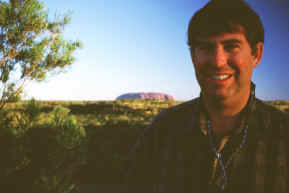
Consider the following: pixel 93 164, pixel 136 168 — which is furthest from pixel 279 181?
pixel 93 164

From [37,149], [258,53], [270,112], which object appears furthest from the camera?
[37,149]

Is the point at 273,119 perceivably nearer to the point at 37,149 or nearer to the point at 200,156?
the point at 200,156

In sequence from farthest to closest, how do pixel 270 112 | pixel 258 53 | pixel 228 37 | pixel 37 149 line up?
pixel 37 149, pixel 258 53, pixel 270 112, pixel 228 37

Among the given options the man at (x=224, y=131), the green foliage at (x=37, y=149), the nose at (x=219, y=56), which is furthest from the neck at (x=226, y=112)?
the green foliage at (x=37, y=149)

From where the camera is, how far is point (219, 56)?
77.2 inches

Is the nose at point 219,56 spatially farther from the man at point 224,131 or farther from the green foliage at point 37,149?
the green foliage at point 37,149

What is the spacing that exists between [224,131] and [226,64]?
0.56 metres

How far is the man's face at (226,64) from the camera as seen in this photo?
76.9 inches

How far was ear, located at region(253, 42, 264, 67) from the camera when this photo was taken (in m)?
2.15

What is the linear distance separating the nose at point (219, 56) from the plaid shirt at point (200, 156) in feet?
1.37

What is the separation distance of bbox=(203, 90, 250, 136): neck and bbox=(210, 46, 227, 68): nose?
0.29 metres

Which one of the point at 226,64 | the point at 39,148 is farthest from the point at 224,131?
the point at 39,148

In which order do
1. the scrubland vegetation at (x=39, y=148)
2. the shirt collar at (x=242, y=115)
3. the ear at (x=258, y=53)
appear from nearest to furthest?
the shirt collar at (x=242, y=115), the ear at (x=258, y=53), the scrubland vegetation at (x=39, y=148)

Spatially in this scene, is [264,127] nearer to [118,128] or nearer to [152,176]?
[152,176]
